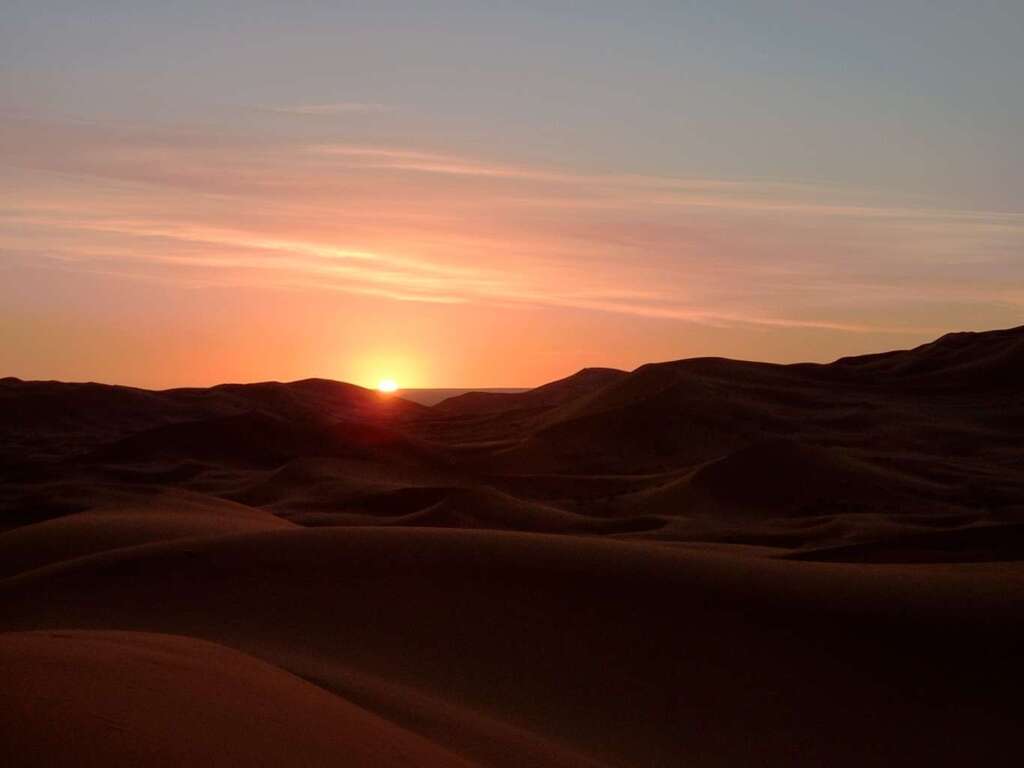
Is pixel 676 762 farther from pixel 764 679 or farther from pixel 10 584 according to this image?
pixel 10 584

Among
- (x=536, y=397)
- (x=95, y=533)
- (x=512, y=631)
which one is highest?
(x=536, y=397)

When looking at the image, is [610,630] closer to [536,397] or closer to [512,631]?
[512,631]

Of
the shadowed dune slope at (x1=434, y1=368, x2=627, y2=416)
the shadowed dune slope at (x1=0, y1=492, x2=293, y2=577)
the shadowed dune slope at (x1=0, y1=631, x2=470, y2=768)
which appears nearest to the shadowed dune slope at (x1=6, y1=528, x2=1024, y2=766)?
the shadowed dune slope at (x1=0, y1=631, x2=470, y2=768)

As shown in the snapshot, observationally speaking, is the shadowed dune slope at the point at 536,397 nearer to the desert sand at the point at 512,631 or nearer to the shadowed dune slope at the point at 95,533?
the desert sand at the point at 512,631

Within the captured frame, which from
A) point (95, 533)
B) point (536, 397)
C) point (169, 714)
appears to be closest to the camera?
point (169, 714)

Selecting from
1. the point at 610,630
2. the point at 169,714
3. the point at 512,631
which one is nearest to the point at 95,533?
the point at 512,631

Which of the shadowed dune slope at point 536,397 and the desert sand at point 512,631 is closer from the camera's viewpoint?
the desert sand at point 512,631

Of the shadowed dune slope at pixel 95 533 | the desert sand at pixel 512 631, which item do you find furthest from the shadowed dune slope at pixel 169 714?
the shadowed dune slope at pixel 95 533

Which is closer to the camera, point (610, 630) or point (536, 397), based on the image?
point (610, 630)

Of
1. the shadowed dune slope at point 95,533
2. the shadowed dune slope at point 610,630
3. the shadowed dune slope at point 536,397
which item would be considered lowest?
the shadowed dune slope at point 610,630

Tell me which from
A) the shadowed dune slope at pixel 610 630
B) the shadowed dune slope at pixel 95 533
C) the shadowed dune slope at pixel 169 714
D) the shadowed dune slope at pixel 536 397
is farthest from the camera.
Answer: the shadowed dune slope at pixel 536 397

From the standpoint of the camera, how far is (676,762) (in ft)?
15.9

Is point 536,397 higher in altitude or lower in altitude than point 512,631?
higher

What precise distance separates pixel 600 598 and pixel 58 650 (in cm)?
320
